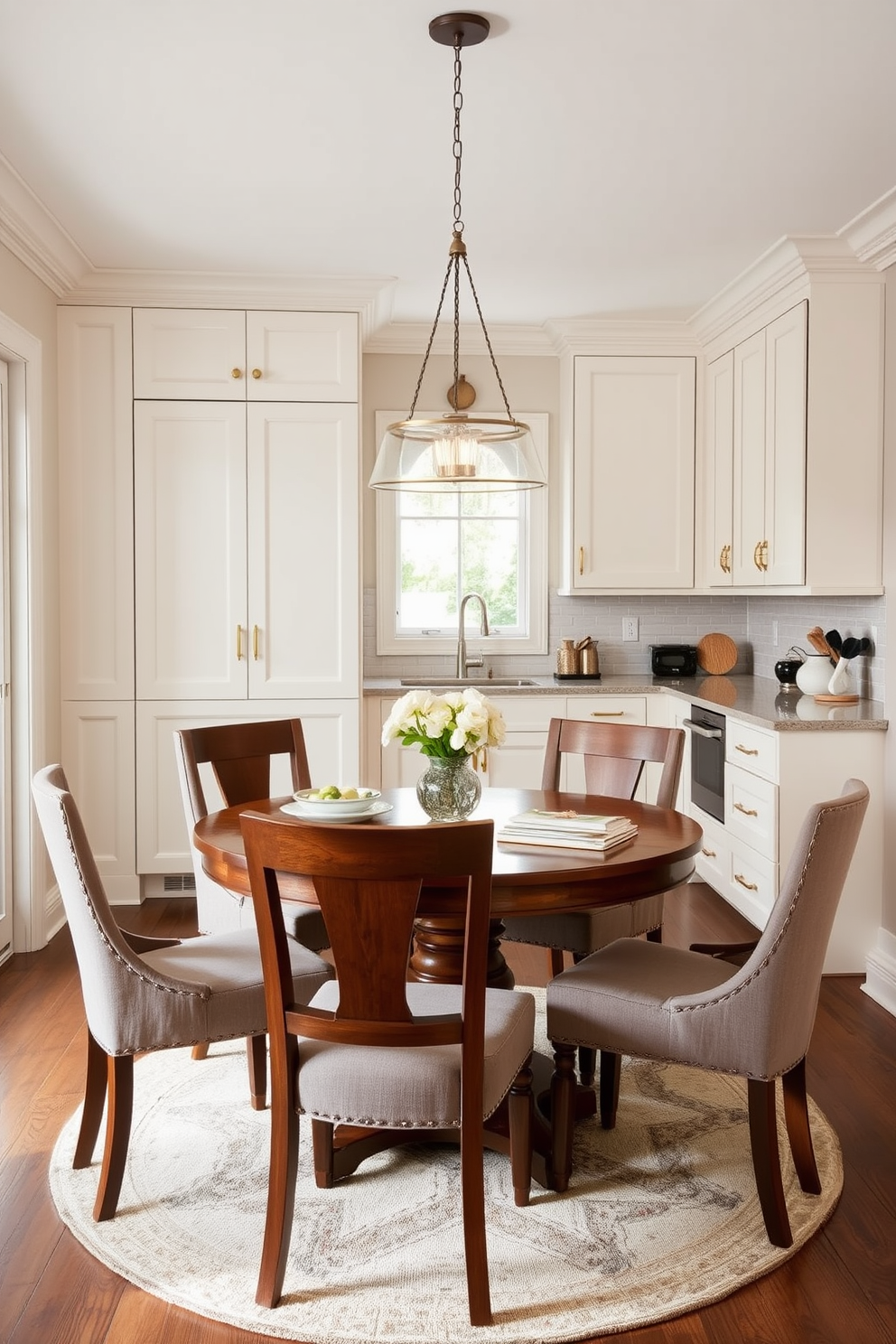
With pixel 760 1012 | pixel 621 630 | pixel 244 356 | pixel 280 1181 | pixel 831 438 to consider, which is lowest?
pixel 280 1181

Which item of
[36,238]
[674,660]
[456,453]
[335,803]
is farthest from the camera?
[674,660]

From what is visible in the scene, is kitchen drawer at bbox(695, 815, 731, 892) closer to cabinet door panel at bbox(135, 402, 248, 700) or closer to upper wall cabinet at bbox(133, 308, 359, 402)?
cabinet door panel at bbox(135, 402, 248, 700)

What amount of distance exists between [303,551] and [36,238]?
1.49 metres

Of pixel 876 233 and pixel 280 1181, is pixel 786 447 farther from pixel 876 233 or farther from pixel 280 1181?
pixel 280 1181

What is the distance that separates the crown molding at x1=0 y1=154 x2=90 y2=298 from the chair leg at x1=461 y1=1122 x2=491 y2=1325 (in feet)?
9.71

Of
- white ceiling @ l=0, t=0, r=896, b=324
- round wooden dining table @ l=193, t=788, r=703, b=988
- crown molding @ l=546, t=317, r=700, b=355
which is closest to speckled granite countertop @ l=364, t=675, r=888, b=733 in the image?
round wooden dining table @ l=193, t=788, r=703, b=988

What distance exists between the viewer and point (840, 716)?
12.4 feet

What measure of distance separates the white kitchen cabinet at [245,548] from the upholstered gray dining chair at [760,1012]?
2496 mm

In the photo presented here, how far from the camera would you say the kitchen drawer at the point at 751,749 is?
3.79m

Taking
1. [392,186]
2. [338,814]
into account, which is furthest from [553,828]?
[392,186]

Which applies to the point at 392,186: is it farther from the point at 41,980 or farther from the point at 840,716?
the point at 41,980

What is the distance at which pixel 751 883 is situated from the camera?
4.05m

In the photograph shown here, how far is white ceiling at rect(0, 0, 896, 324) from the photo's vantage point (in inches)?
98.4

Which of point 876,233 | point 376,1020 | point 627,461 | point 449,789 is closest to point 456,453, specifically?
point 449,789
